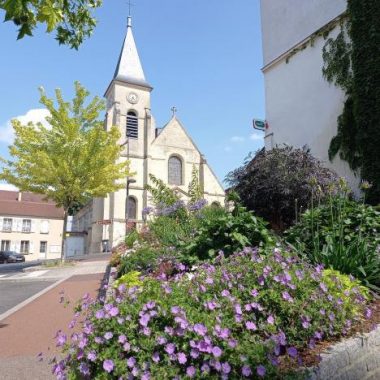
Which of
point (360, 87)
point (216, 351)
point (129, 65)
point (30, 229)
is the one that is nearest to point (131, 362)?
point (216, 351)

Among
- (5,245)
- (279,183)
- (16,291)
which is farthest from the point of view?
(5,245)

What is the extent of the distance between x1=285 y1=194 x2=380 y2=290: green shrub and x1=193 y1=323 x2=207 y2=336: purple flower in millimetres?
2322

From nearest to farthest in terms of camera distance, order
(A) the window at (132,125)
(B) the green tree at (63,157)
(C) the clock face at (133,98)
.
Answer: (B) the green tree at (63,157), (A) the window at (132,125), (C) the clock face at (133,98)

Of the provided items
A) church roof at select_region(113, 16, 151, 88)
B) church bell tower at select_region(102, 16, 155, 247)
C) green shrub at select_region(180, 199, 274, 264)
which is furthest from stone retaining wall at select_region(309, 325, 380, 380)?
church roof at select_region(113, 16, 151, 88)

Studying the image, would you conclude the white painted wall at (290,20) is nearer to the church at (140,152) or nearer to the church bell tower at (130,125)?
the church at (140,152)

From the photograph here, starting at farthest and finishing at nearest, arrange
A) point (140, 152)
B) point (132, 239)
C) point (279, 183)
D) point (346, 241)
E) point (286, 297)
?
point (140, 152)
point (132, 239)
point (279, 183)
point (346, 241)
point (286, 297)

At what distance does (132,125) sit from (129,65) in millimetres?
8415

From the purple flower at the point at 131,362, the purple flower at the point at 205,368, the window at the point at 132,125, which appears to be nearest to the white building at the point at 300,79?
the purple flower at the point at 205,368

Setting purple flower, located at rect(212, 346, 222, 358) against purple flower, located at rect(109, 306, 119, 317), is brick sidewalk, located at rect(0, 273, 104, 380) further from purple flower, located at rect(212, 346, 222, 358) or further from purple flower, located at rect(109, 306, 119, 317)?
purple flower, located at rect(212, 346, 222, 358)

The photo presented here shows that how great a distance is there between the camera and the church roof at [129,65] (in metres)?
43.3

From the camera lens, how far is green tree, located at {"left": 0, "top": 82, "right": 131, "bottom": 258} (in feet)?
50.2

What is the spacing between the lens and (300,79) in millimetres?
12773

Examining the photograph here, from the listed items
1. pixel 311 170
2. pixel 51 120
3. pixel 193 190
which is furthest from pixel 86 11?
pixel 51 120

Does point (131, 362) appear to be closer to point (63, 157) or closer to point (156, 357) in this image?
point (156, 357)
